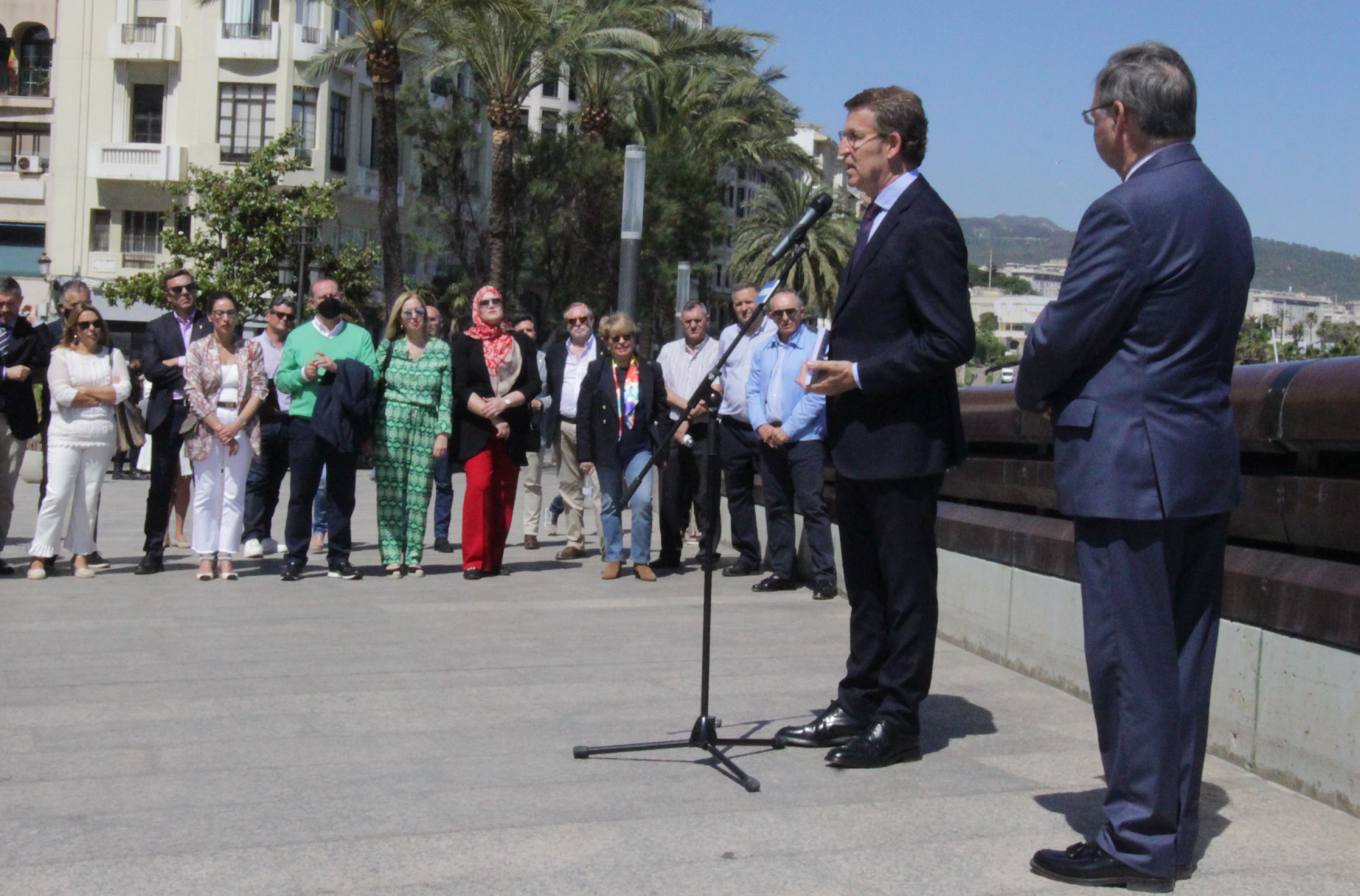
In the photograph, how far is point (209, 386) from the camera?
10.2 m

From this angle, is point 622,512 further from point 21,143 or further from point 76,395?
point 21,143

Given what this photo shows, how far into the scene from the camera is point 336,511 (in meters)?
10.5

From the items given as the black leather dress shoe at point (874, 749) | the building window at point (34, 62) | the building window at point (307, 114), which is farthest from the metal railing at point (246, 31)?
the black leather dress shoe at point (874, 749)

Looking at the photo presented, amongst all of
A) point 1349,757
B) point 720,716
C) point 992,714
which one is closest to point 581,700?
point 720,716

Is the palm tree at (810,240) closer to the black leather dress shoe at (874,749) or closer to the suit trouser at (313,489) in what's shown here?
the suit trouser at (313,489)

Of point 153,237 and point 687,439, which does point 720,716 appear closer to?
point 687,439

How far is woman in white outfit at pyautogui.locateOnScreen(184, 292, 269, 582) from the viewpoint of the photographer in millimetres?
10172

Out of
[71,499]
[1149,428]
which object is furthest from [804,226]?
[71,499]

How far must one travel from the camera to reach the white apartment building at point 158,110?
48594 millimetres

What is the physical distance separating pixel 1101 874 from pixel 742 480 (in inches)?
277

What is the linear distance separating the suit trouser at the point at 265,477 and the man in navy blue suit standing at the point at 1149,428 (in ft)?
28.3

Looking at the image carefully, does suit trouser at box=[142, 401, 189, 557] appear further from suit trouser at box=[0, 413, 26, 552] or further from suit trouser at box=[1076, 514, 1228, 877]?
suit trouser at box=[1076, 514, 1228, 877]

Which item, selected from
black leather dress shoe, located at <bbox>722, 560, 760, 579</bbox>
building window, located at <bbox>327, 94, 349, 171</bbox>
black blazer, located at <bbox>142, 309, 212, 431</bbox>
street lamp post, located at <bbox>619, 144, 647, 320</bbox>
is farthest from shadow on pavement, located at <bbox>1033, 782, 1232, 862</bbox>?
building window, located at <bbox>327, 94, 349, 171</bbox>

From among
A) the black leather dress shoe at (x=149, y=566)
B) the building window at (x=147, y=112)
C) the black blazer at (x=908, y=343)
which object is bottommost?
the black leather dress shoe at (x=149, y=566)
